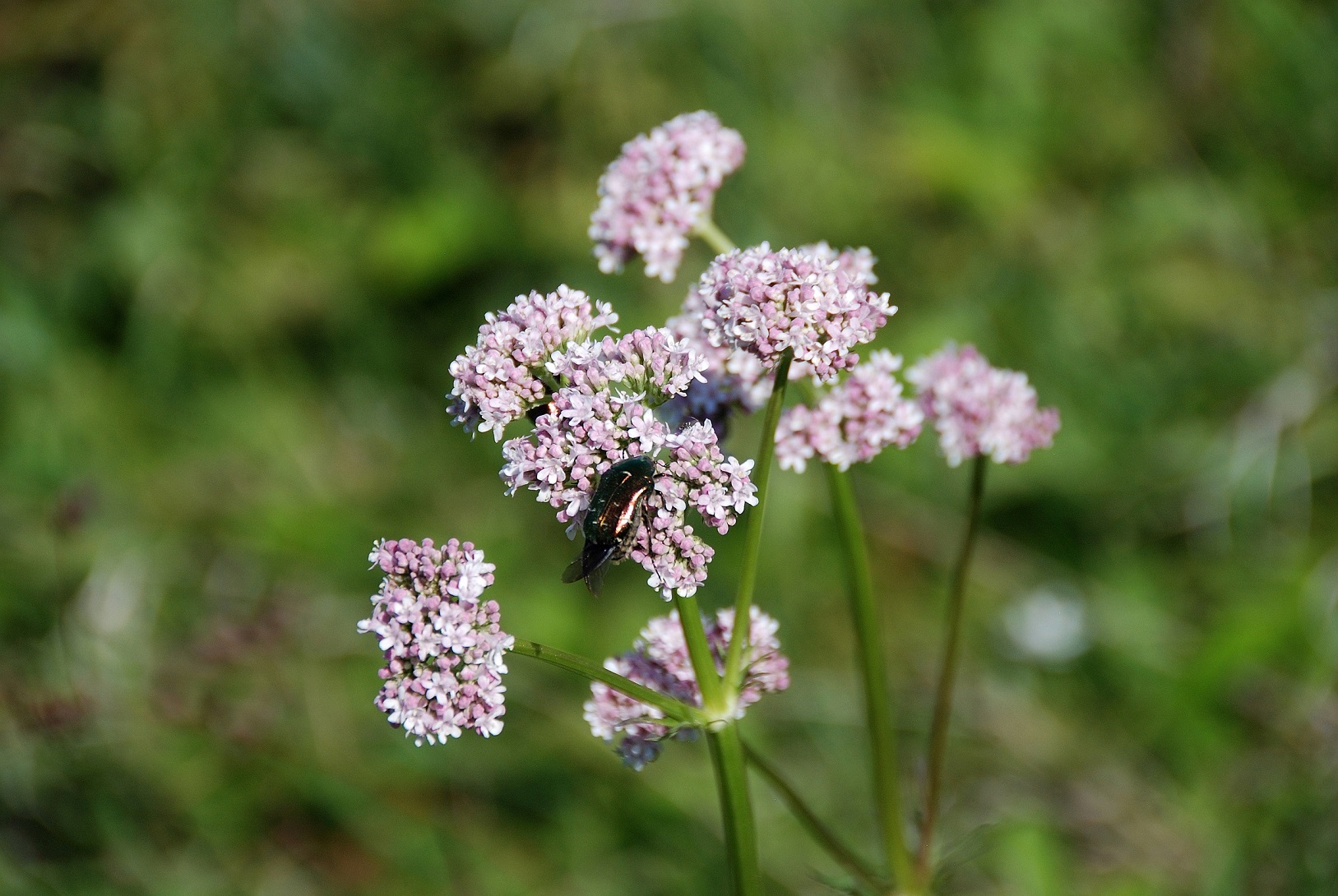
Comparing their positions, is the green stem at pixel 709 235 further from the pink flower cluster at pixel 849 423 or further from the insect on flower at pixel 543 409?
the insect on flower at pixel 543 409

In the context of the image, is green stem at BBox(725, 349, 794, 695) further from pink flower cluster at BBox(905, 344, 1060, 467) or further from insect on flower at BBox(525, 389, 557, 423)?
pink flower cluster at BBox(905, 344, 1060, 467)

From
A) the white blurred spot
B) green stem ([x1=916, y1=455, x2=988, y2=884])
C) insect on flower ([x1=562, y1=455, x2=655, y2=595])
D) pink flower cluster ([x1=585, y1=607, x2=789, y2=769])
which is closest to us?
insect on flower ([x1=562, y1=455, x2=655, y2=595])

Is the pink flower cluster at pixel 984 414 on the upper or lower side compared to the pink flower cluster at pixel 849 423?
upper

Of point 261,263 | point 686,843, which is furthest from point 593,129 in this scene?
point 686,843

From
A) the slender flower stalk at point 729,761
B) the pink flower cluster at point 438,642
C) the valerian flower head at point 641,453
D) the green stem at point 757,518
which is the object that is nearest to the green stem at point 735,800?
the slender flower stalk at point 729,761

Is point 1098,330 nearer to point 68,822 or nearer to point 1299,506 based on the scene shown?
point 1299,506

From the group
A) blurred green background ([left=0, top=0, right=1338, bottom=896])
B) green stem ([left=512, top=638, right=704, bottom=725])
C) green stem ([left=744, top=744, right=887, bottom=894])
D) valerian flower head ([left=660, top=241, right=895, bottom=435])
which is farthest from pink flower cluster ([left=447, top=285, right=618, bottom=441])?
blurred green background ([left=0, top=0, right=1338, bottom=896])
